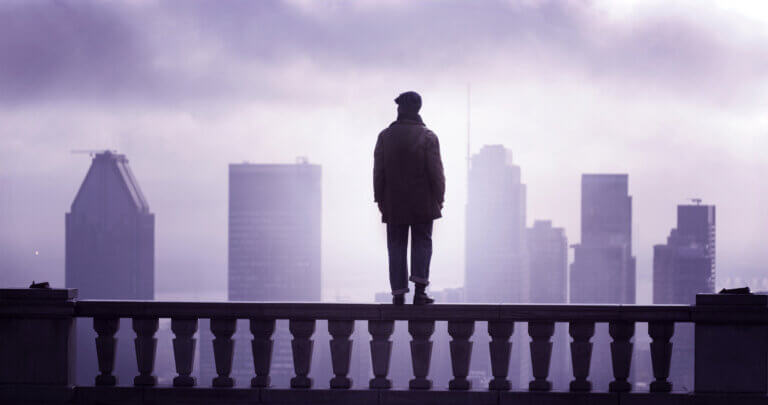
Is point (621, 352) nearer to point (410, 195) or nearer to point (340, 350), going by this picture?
point (410, 195)

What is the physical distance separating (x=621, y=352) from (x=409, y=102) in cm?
405

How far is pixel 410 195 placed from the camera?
11742 millimetres

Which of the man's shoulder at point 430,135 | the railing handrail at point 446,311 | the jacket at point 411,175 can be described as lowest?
the railing handrail at point 446,311

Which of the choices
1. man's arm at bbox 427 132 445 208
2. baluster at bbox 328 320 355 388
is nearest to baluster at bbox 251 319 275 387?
baluster at bbox 328 320 355 388

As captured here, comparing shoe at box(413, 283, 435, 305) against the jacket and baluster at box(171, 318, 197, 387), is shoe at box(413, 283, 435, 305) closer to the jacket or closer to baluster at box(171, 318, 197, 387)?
the jacket

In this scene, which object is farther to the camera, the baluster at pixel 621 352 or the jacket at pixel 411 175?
the jacket at pixel 411 175

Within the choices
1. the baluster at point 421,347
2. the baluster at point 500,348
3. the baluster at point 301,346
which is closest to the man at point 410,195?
the baluster at point 421,347

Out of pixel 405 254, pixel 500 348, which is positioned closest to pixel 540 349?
pixel 500 348

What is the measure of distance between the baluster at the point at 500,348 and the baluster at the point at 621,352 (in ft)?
4.08

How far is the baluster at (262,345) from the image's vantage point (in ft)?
38.4

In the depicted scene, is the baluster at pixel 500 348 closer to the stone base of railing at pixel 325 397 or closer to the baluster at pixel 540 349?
the stone base of railing at pixel 325 397

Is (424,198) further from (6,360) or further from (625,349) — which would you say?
(6,360)

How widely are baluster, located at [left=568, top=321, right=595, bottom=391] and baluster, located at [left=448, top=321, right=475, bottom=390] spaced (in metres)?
1.25

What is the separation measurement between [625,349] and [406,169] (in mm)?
3463
